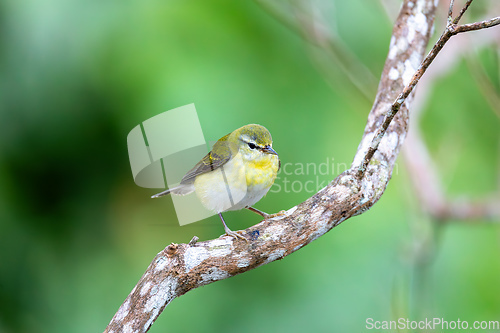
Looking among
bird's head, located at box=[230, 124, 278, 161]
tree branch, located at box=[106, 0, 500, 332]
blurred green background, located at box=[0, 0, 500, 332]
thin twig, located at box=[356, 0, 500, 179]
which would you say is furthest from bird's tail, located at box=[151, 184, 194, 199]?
blurred green background, located at box=[0, 0, 500, 332]

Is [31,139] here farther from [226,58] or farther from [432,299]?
[432,299]

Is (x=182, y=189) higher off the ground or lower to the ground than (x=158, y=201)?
higher

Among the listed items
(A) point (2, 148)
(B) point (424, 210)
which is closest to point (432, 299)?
(B) point (424, 210)

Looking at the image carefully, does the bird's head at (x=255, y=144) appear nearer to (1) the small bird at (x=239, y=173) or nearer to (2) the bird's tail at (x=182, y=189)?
(1) the small bird at (x=239, y=173)

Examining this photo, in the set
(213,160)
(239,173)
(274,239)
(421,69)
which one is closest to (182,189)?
(213,160)

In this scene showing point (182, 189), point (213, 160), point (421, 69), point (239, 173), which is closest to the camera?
point (421, 69)

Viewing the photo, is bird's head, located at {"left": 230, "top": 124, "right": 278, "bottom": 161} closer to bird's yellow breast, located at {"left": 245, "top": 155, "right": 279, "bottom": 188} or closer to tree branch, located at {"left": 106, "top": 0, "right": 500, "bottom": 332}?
bird's yellow breast, located at {"left": 245, "top": 155, "right": 279, "bottom": 188}

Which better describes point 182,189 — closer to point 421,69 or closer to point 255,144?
point 255,144
